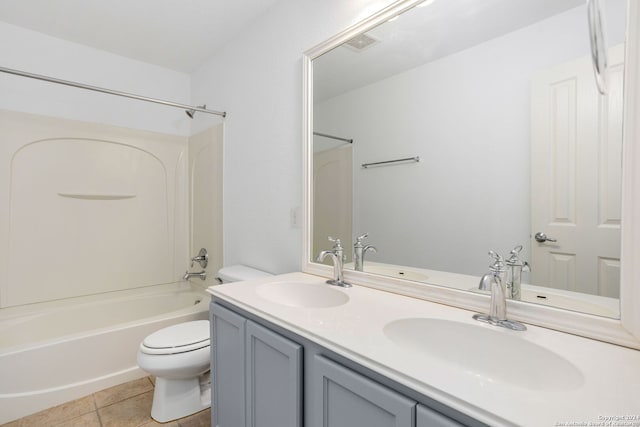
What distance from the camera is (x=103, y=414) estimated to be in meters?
1.69

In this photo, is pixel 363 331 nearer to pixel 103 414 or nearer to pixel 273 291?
pixel 273 291

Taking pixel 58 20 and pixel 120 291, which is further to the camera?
pixel 120 291

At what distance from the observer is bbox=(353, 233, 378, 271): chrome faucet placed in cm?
143

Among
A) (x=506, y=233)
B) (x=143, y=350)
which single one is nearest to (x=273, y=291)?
(x=143, y=350)

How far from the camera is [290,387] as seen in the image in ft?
3.09

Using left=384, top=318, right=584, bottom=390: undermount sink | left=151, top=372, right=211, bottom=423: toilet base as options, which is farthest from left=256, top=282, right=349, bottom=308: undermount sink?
Result: left=151, top=372, right=211, bottom=423: toilet base

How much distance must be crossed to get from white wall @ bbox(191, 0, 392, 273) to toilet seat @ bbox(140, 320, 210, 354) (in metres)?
0.53

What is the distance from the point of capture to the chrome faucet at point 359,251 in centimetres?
143

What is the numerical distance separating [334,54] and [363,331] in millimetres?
1318

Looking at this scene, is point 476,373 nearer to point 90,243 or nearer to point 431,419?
point 431,419

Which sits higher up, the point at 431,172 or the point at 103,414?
the point at 431,172

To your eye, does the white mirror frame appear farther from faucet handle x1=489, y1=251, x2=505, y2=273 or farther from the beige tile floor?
the beige tile floor

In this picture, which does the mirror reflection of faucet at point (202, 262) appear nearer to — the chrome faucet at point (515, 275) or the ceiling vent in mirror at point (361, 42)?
the ceiling vent in mirror at point (361, 42)

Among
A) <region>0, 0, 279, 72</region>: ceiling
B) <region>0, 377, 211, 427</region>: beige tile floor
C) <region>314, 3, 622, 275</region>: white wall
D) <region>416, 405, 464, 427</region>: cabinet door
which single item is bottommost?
<region>0, 377, 211, 427</region>: beige tile floor
